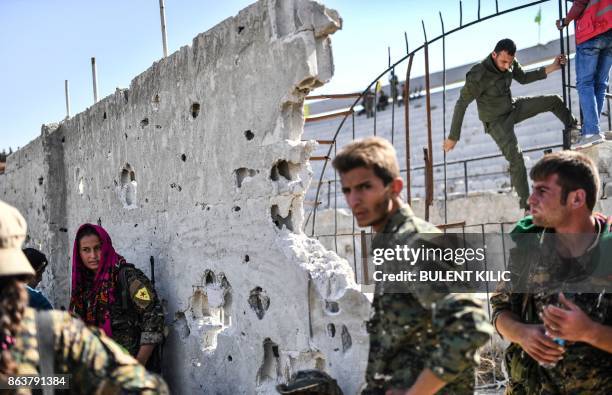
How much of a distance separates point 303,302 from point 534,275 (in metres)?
1.22

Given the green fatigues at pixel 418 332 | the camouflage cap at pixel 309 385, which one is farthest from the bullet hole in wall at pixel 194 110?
the green fatigues at pixel 418 332

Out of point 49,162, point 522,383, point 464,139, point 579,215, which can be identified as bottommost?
point 522,383

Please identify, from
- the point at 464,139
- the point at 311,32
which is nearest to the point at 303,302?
the point at 311,32

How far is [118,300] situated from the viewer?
3854 mm

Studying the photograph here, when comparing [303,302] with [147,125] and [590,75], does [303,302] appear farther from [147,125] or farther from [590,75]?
[590,75]

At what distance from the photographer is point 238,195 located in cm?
360

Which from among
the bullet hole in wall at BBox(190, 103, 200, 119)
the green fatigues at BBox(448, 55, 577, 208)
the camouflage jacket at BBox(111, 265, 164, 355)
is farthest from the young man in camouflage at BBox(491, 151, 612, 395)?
the bullet hole in wall at BBox(190, 103, 200, 119)

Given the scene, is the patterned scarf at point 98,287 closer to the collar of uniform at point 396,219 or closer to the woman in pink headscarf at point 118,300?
the woman in pink headscarf at point 118,300

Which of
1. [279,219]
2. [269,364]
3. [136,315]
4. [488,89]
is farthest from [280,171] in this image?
[488,89]

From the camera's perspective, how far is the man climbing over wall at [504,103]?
4.21 metres

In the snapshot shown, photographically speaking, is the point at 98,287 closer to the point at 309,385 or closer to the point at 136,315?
the point at 136,315

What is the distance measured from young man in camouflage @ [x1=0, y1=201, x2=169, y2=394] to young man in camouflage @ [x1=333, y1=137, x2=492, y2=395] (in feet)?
1.98

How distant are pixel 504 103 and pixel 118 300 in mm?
2717

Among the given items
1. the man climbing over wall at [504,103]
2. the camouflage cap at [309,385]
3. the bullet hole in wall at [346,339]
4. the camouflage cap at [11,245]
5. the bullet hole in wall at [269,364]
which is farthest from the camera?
the man climbing over wall at [504,103]
